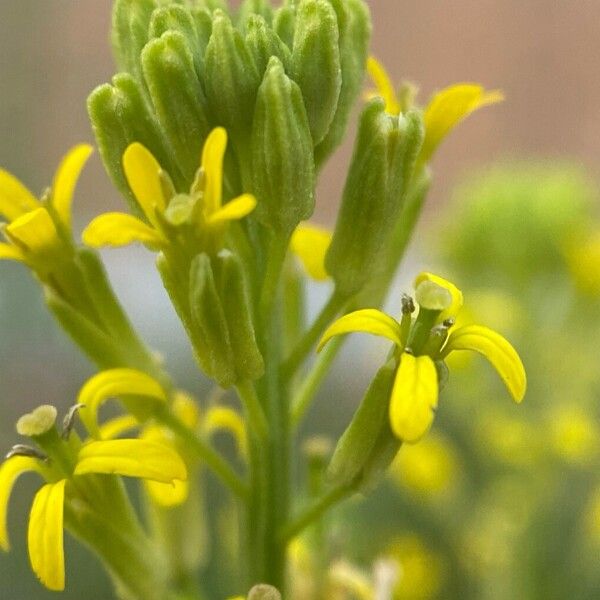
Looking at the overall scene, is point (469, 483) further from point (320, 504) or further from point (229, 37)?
point (229, 37)

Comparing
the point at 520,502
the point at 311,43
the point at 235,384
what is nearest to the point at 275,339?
the point at 235,384

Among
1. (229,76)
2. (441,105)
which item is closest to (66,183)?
(229,76)

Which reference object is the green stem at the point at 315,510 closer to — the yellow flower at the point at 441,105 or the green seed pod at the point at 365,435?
the green seed pod at the point at 365,435

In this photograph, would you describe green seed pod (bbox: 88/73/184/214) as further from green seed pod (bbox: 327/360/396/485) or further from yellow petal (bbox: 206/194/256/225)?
A: green seed pod (bbox: 327/360/396/485)

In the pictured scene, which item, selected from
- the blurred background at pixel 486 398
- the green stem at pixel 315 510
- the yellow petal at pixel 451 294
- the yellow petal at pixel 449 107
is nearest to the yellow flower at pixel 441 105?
the yellow petal at pixel 449 107

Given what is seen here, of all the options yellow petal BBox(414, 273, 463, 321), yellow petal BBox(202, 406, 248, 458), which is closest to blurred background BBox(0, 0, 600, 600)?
yellow petal BBox(202, 406, 248, 458)

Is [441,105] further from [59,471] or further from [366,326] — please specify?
[59,471]

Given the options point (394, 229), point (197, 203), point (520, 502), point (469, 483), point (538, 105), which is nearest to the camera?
point (197, 203)
